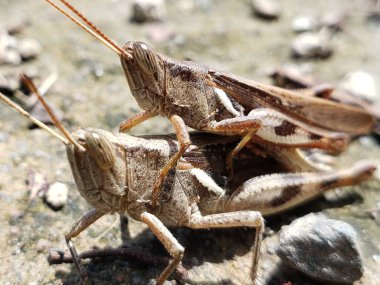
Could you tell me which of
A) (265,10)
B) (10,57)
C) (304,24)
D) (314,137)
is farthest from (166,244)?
(265,10)

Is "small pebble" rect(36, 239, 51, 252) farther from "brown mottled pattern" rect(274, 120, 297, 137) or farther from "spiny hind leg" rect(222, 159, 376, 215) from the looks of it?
"brown mottled pattern" rect(274, 120, 297, 137)

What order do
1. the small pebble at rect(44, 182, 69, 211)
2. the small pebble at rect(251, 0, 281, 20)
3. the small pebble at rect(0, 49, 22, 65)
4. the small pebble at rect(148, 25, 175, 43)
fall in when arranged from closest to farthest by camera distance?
1. the small pebble at rect(44, 182, 69, 211)
2. the small pebble at rect(0, 49, 22, 65)
3. the small pebble at rect(148, 25, 175, 43)
4. the small pebble at rect(251, 0, 281, 20)

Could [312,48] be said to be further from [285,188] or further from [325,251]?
[325,251]

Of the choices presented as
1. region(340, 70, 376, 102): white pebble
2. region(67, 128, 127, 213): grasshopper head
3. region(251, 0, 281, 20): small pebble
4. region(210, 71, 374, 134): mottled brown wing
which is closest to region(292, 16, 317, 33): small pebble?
region(251, 0, 281, 20): small pebble

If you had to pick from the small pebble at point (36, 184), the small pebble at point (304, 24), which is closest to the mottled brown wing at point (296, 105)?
the small pebble at point (36, 184)

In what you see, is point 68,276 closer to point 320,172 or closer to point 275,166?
point 275,166

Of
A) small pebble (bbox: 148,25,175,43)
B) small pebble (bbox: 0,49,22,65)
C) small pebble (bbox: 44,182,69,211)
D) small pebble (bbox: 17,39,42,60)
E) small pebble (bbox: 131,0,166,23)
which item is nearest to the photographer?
small pebble (bbox: 44,182,69,211)
